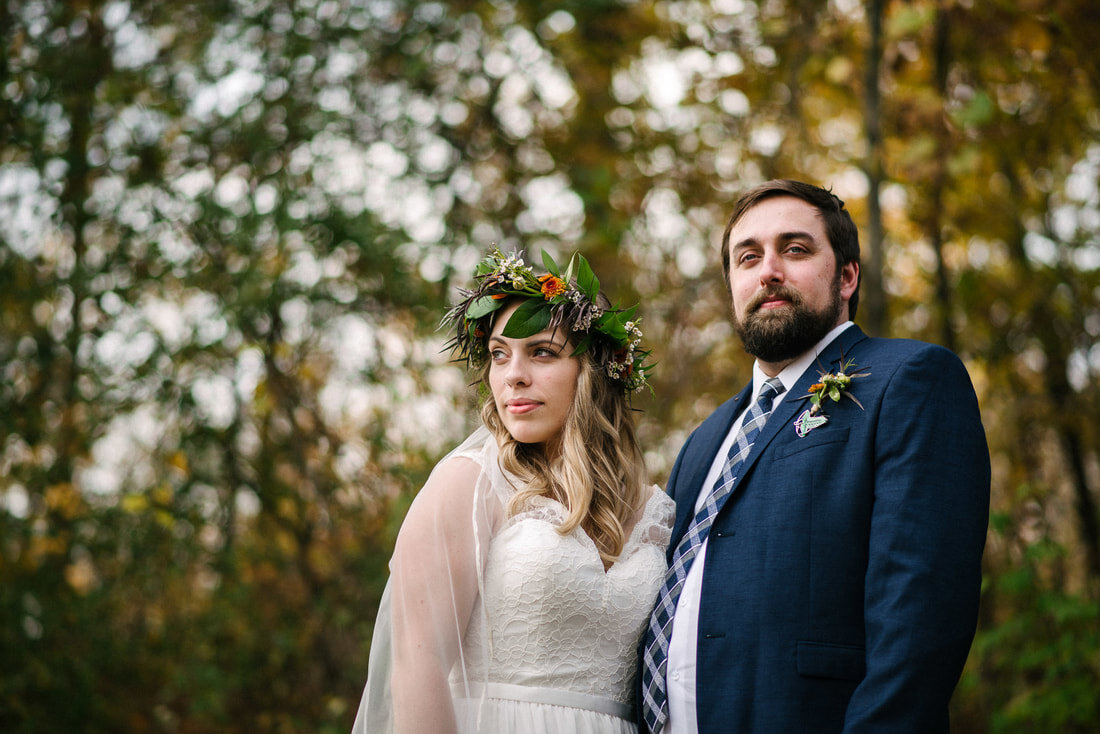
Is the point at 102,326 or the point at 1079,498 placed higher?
the point at 102,326

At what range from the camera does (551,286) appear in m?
3.00

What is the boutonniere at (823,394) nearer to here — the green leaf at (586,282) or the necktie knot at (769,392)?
the necktie knot at (769,392)

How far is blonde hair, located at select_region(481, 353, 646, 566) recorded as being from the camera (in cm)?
286

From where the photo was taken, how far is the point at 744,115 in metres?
6.76

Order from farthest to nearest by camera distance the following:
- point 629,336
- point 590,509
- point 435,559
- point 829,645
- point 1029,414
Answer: point 1029,414
point 629,336
point 590,509
point 435,559
point 829,645

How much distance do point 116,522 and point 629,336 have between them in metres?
4.54

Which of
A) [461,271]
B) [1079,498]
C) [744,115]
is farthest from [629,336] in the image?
[1079,498]

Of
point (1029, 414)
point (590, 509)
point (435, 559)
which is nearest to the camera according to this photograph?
point (435, 559)

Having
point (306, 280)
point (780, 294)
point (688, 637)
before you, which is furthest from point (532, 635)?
point (306, 280)

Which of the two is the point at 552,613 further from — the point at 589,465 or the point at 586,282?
the point at 586,282

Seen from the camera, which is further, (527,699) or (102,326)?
(102,326)

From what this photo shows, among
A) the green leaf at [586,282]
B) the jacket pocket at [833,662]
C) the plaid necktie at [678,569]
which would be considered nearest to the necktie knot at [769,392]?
the plaid necktie at [678,569]

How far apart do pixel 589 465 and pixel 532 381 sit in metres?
0.34

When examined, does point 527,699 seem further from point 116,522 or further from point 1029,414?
point 1029,414
